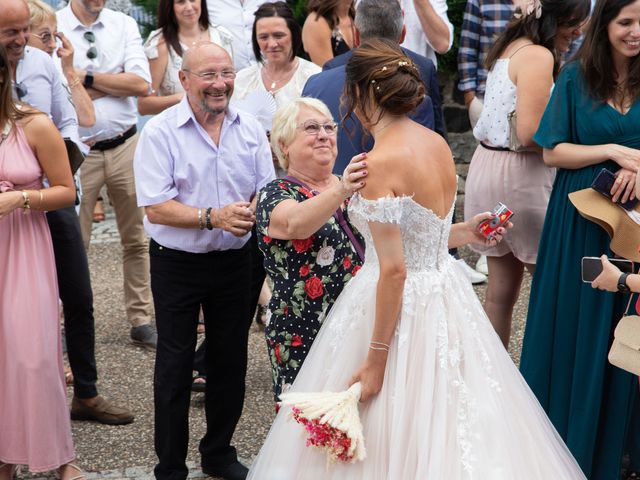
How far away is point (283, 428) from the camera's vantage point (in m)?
3.32

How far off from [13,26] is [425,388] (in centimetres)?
264

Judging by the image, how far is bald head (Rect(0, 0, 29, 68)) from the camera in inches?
169

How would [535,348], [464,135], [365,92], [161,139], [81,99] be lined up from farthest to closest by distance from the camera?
[464,135]
[81,99]
[535,348]
[161,139]
[365,92]

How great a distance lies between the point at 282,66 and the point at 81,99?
3.99 feet

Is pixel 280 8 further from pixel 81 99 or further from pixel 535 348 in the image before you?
pixel 535 348

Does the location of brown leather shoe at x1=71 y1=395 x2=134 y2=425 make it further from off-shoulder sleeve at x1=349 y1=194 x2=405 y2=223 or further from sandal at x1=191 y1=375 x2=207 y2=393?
off-shoulder sleeve at x1=349 y1=194 x2=405 y2=223

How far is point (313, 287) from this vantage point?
12.1 feet

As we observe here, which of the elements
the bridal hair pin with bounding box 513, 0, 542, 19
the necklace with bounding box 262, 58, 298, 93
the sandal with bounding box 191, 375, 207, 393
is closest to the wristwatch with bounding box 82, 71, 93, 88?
the necklace with bounding box 262, 58, 298, 93

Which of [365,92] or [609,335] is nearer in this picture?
[365,92]

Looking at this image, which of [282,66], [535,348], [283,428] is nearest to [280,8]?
[282,66]

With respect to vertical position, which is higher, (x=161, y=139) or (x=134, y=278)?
(x=161, y=139)

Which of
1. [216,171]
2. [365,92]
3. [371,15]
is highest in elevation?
[371,15]

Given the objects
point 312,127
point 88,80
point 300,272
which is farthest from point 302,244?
point 88,80

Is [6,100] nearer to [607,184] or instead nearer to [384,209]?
[384,209]
